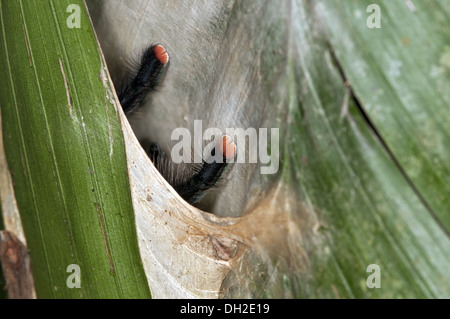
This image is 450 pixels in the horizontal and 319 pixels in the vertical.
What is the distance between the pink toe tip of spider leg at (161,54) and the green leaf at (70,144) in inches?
4.6

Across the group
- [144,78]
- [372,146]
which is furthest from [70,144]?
[372,146]

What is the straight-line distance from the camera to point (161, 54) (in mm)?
775

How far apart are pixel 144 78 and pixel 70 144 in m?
0.19

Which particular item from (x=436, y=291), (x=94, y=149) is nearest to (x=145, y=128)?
(x=94, y=149)

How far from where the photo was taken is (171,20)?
0.71m

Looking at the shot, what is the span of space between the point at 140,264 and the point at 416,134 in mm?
459

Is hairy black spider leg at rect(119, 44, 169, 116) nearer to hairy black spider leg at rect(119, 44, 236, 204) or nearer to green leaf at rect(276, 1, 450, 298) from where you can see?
hairy black spider leg at rect(119, 44, 236, 204)

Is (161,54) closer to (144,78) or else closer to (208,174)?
(144,78)

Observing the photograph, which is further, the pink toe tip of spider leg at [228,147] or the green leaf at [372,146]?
the pink toe tip of spider leg at [228,147]

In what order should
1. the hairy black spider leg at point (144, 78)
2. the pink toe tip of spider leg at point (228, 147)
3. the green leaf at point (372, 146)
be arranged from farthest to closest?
1. the hairy black spider leg at point (144, 78)
2. the pink toe tip of spider leg at point (228, 147)
3. the green leaf at point (372, 146)

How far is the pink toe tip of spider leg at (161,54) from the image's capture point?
2.51 ft

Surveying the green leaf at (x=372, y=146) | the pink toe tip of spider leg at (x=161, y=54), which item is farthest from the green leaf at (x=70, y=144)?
the green leaf at (x=372, y=146)

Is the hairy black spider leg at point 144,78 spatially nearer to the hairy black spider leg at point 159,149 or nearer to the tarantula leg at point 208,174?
the hairy black spider leg at point 159,149
